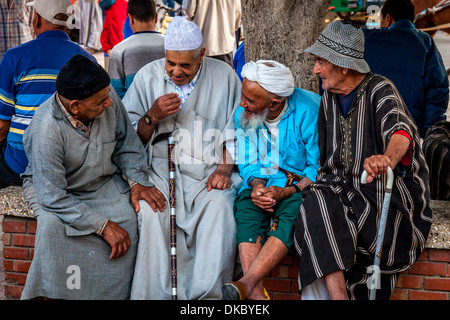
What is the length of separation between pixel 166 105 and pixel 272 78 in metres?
0.74

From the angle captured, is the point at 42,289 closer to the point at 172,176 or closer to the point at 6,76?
the point at 172,176

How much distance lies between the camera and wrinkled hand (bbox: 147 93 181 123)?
4.14 m

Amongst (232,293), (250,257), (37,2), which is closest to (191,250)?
(250,257)

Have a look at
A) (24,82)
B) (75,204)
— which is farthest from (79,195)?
(24,82)

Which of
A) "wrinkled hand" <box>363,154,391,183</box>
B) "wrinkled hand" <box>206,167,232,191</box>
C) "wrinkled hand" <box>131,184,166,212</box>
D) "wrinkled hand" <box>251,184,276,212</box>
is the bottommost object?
"wrinkled hand" <box>131,184,166,212</box>

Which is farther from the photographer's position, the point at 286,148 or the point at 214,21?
the point at 214,21

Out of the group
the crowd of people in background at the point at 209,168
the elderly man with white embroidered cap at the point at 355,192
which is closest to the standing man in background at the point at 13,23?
the crowd of people in background at the point at 209,168

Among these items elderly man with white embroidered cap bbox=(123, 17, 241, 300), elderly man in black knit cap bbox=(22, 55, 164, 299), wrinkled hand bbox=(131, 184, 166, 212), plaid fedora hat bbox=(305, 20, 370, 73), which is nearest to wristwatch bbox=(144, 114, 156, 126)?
elderly man with white embroidered cap bbox=(123, 17, 241, 300)

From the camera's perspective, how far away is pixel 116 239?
386 cm

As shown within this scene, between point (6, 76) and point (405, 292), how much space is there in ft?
10.2

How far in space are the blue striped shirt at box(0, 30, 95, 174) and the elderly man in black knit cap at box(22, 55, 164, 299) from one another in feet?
1.56

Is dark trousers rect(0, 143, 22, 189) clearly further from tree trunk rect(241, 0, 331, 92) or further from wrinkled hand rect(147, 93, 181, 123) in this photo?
tree trunk rect(241, 0, 331, 92)

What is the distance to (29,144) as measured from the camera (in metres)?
3.81

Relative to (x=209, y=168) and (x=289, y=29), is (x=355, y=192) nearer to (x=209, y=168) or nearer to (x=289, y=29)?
A: (x=209, y=168)
